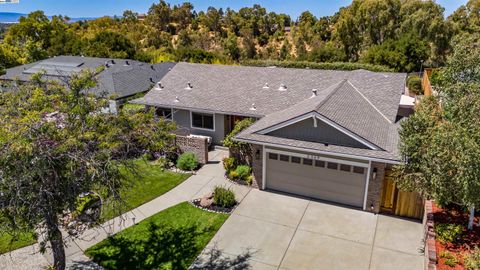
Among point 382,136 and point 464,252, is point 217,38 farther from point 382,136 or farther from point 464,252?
point 464,252

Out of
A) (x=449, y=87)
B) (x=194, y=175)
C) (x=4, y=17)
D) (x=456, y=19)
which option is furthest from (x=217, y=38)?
(x=449, y=87)

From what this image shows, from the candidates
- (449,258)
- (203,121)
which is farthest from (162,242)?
(203,121)

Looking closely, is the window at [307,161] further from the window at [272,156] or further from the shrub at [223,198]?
the shrub at [223,198]

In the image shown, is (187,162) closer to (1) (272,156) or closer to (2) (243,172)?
(2) (243,172)

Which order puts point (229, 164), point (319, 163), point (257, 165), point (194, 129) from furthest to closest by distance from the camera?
1. point (194, 129)
2. point (229, 164)
3. point (257, 165)
4. point (319, 163)

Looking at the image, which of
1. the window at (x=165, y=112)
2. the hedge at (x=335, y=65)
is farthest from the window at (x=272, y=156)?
the hedge at (x=335, y=65)

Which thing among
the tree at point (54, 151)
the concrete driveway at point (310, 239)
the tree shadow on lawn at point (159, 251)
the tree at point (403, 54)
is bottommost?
the tree shadow on lawn at point (159, 251)

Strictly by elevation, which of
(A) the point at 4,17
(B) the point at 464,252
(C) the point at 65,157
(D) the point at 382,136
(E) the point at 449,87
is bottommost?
(B) the point at 464,252
